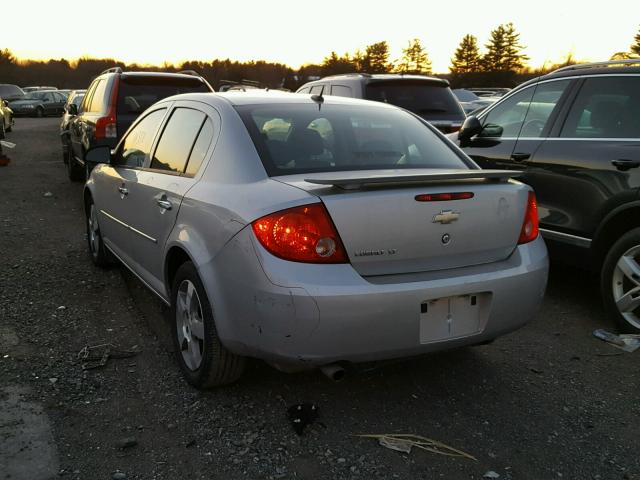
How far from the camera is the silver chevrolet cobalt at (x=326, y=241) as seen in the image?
2.69 metres

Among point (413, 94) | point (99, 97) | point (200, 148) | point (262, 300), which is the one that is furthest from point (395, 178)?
point (99, 97)

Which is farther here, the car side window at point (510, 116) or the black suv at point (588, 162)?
the car side window at point (510, 116)

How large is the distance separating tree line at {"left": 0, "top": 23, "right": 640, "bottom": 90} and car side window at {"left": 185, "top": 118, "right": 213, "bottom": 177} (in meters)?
64.5

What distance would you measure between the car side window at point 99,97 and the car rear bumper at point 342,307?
6821 millimetres

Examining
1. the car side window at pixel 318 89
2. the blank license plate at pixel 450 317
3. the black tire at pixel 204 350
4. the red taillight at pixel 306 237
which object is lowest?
the black tire at pixel 204 350

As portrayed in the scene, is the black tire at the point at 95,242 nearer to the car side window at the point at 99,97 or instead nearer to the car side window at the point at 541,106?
the car side window at the point at 99,97

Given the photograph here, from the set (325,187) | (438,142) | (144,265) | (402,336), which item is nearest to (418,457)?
(402,336)

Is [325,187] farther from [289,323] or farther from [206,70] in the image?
[206,70]

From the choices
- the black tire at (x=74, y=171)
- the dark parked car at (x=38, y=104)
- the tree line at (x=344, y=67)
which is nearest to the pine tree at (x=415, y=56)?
the tree line at (x=344, y=67)

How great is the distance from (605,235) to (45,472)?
388cm

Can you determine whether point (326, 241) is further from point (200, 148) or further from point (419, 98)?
point (419, 98)

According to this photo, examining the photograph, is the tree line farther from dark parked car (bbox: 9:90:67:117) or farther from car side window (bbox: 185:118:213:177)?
car side window (bbox: 185:118:213:177)

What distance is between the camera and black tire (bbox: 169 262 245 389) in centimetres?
314

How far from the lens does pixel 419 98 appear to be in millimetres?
8625
